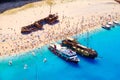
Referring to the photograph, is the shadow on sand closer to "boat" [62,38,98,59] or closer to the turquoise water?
the turquoise water

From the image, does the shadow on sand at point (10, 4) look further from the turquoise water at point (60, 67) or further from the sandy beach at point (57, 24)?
the turquoise water at point (60, 67)

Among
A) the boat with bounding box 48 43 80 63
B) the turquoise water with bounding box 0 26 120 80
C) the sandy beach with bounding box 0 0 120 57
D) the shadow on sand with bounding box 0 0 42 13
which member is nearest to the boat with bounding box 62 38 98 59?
→ the turquoise water with bounding box 0 26 120 80

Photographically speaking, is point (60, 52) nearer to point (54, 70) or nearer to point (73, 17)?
point (54, 70)

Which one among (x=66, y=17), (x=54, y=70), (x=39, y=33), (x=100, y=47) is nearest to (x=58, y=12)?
(x=66, y=17)

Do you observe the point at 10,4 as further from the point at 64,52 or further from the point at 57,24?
the point at 64,52

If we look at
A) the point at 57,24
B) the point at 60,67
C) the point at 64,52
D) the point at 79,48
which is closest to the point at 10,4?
the point at 57,24

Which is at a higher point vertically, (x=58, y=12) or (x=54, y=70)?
(x=58, y=12)
